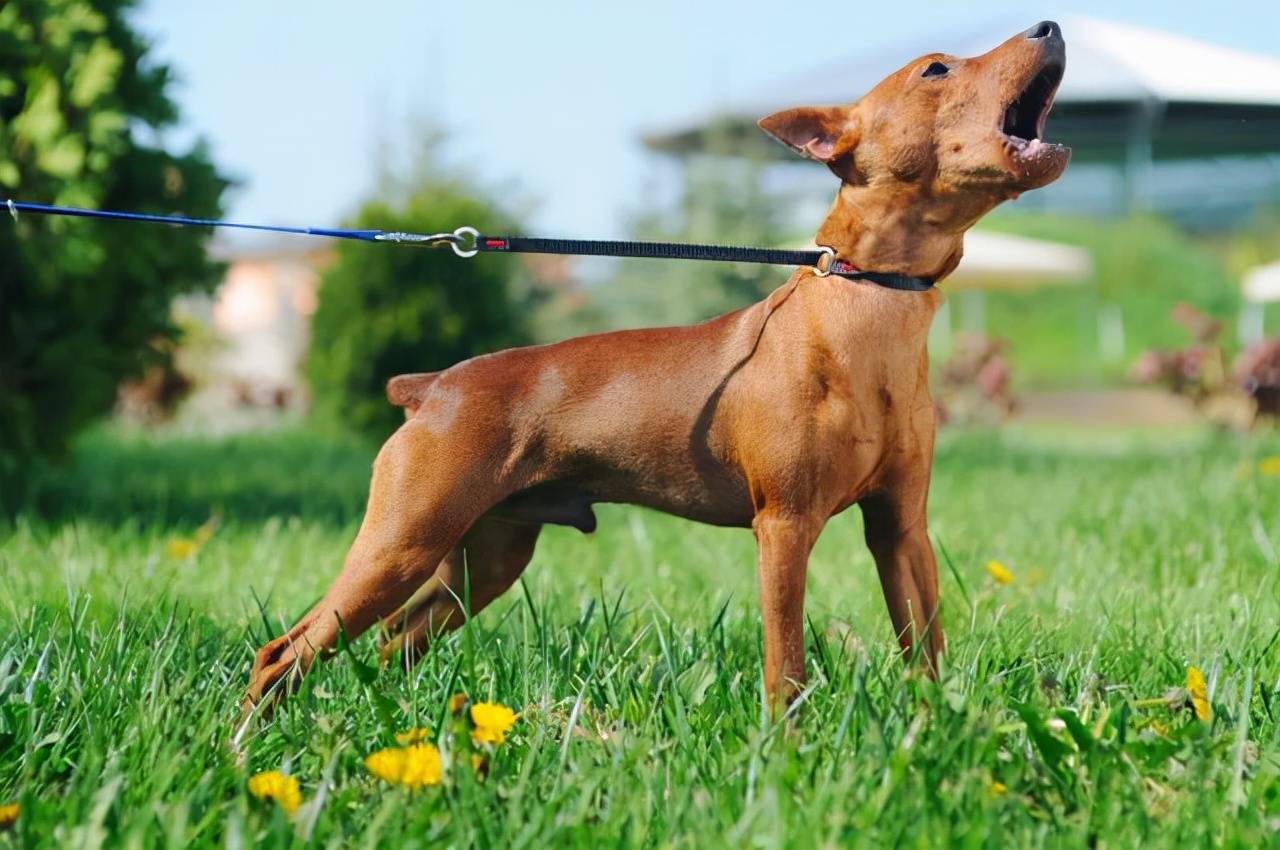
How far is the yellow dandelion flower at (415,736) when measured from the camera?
2350 millimetres

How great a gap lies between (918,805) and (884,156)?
1250mm

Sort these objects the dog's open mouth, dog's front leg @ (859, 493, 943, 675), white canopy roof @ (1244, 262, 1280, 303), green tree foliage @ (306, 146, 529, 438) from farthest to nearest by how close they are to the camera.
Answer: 1. white canopy roof @ (1244, 262, 1280, 303)
2. green tree foliage @ (306, 146, 529, 438)
3. dog's front leg @ (859, 493, 943, 675)
4. the dog's open mouth

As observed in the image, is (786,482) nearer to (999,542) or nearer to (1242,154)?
(999,542)

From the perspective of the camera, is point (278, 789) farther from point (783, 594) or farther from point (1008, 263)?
point (1008, 263)

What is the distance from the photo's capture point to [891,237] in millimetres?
2635

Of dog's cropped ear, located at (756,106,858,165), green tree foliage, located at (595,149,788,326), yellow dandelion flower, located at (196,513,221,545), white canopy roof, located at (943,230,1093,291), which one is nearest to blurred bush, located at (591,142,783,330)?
green tree foliage, located at (595,149,788,326)

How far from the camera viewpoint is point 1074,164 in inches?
1209

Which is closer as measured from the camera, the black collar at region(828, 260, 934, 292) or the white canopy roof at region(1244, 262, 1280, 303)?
the black collar at region(828, 260, 934, 292)

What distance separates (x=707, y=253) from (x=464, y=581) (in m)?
0.98

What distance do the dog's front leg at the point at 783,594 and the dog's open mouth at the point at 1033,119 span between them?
Answer: 816mm

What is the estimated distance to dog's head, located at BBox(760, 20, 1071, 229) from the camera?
249 centimetres

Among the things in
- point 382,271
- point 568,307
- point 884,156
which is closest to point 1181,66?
point 568,307

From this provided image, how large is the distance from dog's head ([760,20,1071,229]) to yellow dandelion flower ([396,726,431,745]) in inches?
53.3

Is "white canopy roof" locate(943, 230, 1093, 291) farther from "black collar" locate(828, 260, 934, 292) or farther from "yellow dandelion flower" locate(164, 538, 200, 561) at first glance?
"black collar" locate(828, 260, 934, 292)
